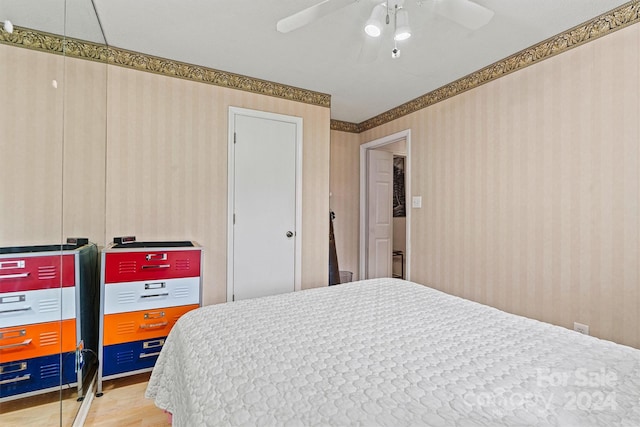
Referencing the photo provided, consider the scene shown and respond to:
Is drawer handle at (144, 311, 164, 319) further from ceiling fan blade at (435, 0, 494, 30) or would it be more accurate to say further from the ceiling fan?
ceiling fan blade at (435, 0, 494, 30)

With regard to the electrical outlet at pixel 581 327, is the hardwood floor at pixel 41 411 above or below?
below

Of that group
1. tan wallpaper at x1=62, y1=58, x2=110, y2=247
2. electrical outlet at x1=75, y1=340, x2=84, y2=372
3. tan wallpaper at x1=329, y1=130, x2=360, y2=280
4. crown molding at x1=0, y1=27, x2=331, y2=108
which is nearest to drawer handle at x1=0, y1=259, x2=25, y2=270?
tan wallpaper at x1=62, y1=58, x2=110, y2=247

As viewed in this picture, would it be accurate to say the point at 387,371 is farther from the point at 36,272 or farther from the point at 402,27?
the point at 36,272

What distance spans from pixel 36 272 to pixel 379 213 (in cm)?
362

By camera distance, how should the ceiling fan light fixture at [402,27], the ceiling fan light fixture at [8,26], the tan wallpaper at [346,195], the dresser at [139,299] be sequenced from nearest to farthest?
the ceiling fan light fixture at [8,26], the ceiling fan light fixture at [402,27], the dresser at [139,299], the tan wallpaper at [346,195]

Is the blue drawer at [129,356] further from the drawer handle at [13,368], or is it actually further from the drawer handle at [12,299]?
the drawer handle at [12,299]

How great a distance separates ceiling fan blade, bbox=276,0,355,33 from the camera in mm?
1494

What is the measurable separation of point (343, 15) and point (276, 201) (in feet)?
5.65

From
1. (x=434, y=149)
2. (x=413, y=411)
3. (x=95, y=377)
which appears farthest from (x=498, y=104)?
(x=95, y=377)

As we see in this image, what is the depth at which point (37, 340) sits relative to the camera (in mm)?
1562

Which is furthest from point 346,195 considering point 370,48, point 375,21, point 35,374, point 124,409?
point 35,374

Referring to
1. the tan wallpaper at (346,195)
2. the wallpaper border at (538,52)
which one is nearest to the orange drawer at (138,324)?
the tan wallpaper at (346,195)

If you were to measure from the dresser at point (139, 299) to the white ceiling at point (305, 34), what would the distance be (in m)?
1.40

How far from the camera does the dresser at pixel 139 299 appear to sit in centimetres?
198
